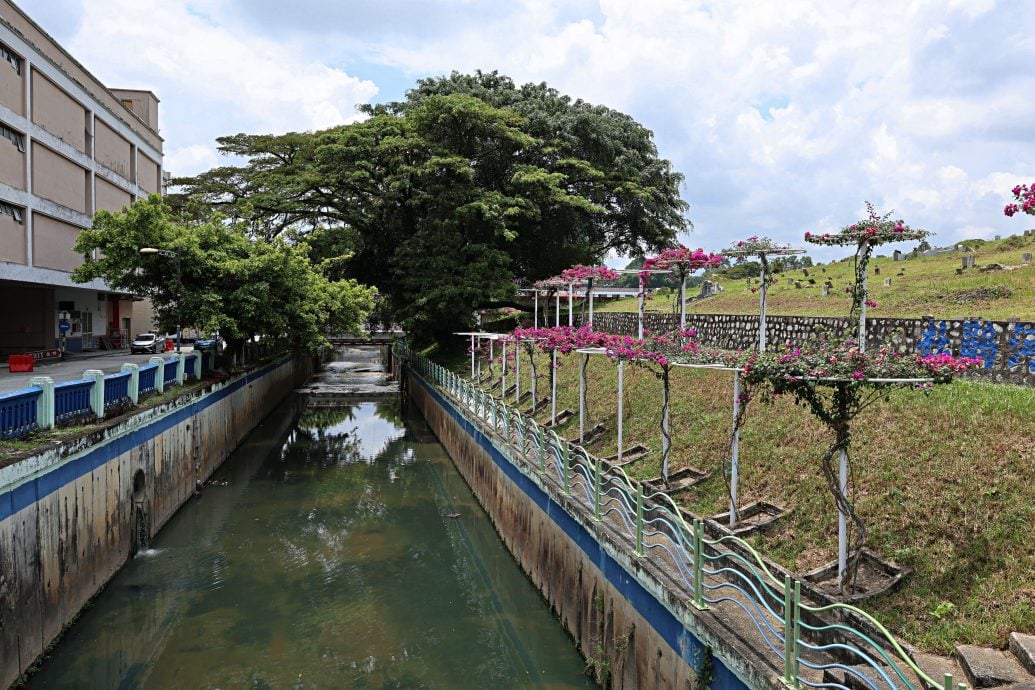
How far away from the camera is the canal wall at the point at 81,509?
879cm

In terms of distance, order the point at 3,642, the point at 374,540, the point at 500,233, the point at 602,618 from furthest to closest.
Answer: the point at 500,233
the point at 374,540
the point at 602,618
the point at 3,642

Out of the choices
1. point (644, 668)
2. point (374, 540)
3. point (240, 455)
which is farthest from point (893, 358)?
point (240, 455)

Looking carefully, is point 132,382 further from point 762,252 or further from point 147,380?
point 762,252

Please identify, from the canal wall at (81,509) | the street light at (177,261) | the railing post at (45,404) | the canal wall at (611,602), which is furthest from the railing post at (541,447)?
the street light at (177,261)

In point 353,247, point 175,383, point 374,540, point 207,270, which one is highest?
point 353,247

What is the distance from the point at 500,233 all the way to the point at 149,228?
14414 millimetres

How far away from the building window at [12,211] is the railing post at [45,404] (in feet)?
58.3

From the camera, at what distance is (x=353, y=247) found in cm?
3594

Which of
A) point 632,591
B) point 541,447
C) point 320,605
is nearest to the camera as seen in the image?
point 632,591

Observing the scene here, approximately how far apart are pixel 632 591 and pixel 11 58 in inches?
1116

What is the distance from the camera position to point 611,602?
28.8 ft

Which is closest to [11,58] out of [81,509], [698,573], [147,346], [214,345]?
[214,345]

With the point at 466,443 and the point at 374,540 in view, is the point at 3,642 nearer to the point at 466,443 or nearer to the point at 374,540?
the point at 374,540

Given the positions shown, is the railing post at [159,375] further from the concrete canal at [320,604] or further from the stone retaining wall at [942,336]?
the stone retaining wall at [942,336]
